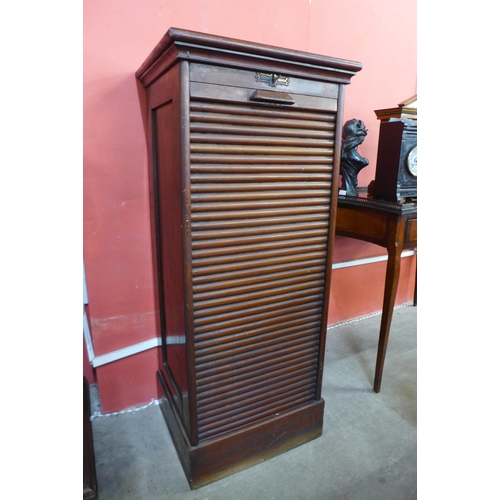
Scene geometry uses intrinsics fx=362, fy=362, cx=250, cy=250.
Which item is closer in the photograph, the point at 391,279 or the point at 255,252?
the point at 255,252

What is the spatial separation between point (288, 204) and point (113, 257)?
2.35 ft

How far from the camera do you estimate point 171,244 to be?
1223 mm

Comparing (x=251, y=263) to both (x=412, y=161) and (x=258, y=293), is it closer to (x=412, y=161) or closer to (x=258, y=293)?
(x=258, y=293)

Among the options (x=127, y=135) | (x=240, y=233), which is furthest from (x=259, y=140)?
(x=127, y=135)

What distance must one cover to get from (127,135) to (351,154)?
41.8 inches

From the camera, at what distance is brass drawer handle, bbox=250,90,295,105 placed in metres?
1.00

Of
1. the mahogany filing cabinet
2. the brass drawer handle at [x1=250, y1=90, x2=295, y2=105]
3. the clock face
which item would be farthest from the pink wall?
the clock face

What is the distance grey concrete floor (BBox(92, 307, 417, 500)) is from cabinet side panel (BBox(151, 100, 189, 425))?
219 mm

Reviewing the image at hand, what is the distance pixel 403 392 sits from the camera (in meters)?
1.77

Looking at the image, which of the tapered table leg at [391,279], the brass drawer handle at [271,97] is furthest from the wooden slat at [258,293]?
the brass drawer handle at [271,97]

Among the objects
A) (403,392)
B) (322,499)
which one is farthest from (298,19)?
(322,499)

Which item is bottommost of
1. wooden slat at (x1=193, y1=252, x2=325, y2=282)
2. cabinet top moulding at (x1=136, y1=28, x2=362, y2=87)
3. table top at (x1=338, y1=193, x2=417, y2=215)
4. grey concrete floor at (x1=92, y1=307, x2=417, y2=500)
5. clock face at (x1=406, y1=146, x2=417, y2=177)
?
grey concrete floor at (x1=92, y1=307, x2=417, y2=500)

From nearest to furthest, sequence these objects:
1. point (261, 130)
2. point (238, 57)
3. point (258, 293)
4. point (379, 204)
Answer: point (238, 57) → point (261, 130) → point (258, 293) → point (379, 204)

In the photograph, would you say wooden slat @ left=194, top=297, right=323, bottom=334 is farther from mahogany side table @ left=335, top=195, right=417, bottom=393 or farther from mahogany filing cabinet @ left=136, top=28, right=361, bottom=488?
mahogany side table @ left=335, top=195, right=417, bottom=393
